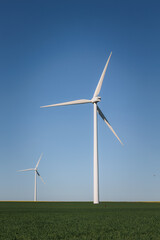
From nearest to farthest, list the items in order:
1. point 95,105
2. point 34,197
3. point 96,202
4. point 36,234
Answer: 1. point 36,234
2. point 96,202
3. point 95,105
4. point 34,197

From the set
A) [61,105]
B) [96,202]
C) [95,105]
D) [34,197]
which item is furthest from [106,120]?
[34,197]

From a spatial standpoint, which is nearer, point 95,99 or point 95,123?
point 95,123

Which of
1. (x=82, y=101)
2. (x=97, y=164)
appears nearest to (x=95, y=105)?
(x=82, y=101)

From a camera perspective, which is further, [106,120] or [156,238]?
[106,120]

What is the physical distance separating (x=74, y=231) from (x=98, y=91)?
40539 millimetres

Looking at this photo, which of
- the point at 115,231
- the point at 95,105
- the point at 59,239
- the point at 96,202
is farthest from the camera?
the point at 95,105

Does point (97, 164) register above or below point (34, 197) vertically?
above

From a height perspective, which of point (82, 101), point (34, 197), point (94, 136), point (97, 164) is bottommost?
point (34, 197)

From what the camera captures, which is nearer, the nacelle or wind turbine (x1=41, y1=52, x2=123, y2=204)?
wind turbine (x1=41, y1=52, x2=123, y2=204)

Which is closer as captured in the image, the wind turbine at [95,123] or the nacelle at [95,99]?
the wind turbine at [95,123]

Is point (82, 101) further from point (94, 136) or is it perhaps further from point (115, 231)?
point (115, 231)

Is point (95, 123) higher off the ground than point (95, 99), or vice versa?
point (95, 99)

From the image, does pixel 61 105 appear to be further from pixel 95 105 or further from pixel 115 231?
pixel 115 231

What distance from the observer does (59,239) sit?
12367mm
